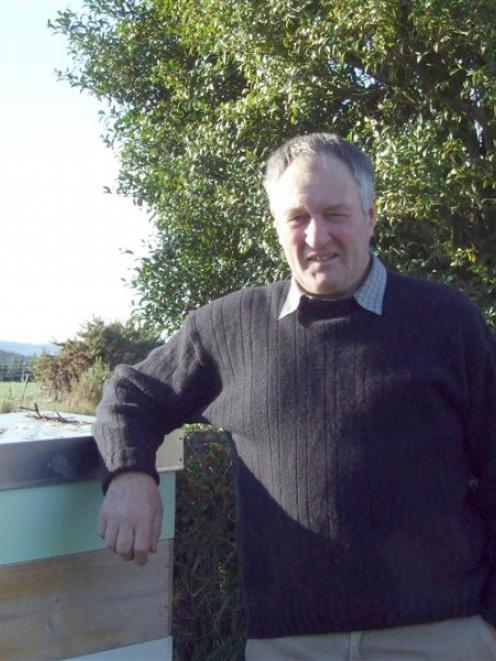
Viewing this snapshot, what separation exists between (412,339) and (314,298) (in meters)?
0.30

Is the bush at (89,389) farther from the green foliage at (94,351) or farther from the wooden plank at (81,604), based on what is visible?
the wooden plank at (81,604)

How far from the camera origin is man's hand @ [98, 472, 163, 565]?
2.39m

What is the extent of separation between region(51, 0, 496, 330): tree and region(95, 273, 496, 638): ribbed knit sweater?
300cm

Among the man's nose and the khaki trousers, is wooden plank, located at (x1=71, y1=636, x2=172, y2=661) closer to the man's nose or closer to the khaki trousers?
the khaki trousers

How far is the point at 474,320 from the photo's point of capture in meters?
2.42

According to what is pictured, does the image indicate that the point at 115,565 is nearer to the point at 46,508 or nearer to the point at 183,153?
the point at 46,508

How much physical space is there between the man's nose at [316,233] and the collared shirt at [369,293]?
140mm

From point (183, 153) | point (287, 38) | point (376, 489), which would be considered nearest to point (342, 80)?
point (287, 38)

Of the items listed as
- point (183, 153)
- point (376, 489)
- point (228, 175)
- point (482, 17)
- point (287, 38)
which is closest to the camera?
point (376, 489)

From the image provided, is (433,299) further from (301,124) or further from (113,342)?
(113,342)

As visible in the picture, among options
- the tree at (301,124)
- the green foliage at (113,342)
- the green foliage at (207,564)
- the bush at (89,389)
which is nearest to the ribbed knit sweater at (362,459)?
the green foliage at (207,564)

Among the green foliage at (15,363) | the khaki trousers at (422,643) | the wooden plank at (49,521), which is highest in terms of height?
the green foliage at (15,363)

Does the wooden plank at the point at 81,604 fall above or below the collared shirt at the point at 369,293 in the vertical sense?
below

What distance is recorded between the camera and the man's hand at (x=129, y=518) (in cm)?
239
